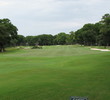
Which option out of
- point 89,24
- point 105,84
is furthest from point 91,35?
point 105,84

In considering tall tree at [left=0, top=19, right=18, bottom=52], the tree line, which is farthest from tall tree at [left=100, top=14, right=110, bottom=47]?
tall tree at [left=0, top=19, right=18, bottom=52]

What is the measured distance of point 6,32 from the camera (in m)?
61.8

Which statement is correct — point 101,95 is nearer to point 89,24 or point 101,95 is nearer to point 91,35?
point 91,35

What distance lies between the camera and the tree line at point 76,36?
2564 inches

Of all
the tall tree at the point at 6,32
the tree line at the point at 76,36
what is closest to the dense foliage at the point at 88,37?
the tree line at the point at 76,36

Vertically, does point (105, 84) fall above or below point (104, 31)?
below

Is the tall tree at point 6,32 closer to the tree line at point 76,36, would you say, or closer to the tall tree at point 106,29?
the tree line at point 76,36

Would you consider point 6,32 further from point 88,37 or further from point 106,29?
point 88,37

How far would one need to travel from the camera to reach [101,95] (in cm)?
786

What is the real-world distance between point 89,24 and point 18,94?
365 ft

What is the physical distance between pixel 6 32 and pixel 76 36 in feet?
251

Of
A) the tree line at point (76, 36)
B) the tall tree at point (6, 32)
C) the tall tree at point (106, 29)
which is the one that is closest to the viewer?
the tall tree at point (6, 32)

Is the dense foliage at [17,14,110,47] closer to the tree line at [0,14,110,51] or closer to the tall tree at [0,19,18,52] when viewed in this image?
the tree line at [0,14,110,51]

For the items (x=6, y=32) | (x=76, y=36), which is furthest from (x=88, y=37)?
(x=6, y=32)
